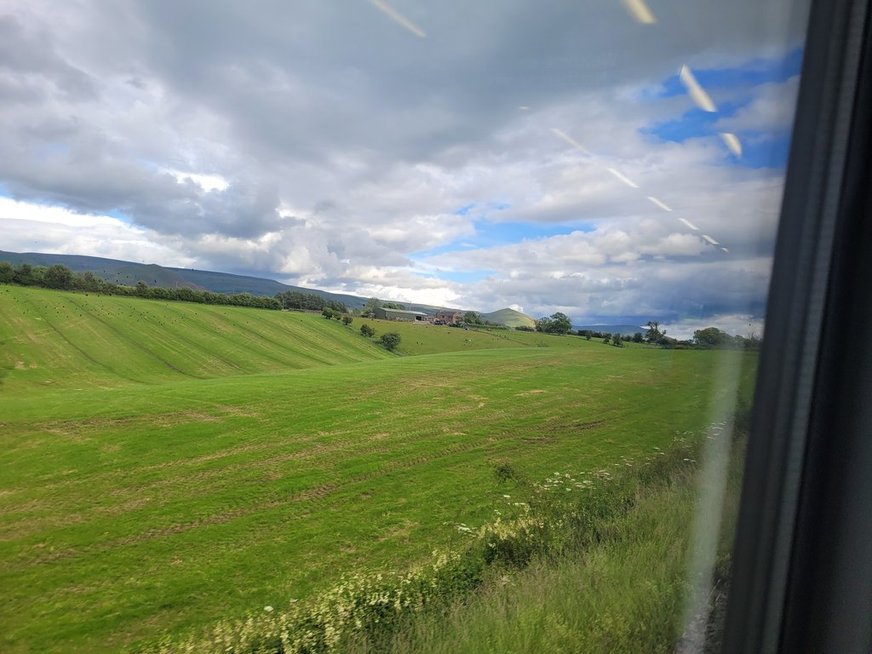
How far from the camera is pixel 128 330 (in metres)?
2.82

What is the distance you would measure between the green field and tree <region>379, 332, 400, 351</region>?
2.70 ft

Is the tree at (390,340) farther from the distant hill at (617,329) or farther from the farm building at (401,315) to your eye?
the distant hill at (617,329)

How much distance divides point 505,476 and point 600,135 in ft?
4.76

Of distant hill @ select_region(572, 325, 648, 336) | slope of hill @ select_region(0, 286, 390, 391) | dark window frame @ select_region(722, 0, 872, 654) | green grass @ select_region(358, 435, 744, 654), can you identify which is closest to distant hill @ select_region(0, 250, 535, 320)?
slope of hill @ select_region(0, 286, 390, 391)

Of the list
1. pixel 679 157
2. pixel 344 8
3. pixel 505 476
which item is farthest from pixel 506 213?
pixel 505 476

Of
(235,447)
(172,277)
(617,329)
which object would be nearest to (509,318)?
(617,329)

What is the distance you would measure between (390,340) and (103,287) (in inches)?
89.8

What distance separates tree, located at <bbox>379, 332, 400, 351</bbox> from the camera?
4.29 m

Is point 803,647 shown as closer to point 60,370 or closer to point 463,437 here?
point 463,437

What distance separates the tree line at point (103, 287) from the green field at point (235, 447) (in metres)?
0.07

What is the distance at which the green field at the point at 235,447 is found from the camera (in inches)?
53.2

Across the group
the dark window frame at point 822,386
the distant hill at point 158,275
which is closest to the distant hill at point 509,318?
the distant hill at point 158,275

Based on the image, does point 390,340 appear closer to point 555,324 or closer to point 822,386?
point 555,324

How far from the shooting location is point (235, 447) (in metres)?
2.10
